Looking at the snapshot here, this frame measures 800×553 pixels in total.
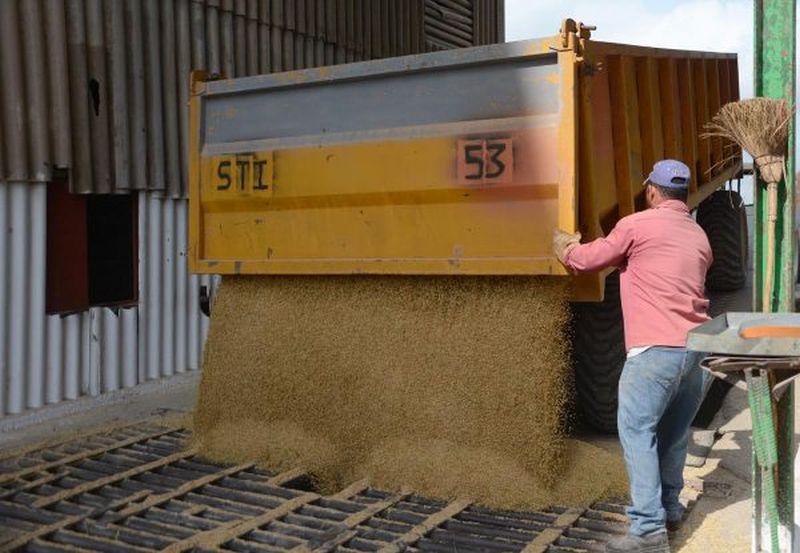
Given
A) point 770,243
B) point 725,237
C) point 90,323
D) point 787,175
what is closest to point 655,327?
point 770,243

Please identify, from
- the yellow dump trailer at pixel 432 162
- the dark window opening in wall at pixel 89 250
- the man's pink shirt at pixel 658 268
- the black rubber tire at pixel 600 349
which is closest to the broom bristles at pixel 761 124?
the man's pink shirt at pixel 658 268

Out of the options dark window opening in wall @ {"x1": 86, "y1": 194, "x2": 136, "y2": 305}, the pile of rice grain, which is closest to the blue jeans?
the pile of rice grain

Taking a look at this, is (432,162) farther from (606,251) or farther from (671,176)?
(671,176)

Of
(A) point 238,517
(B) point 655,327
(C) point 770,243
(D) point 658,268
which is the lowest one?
(A) point 238,517

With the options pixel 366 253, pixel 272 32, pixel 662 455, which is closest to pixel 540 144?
pixel 366 253

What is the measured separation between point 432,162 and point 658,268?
1.36m

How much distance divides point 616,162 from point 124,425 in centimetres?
385

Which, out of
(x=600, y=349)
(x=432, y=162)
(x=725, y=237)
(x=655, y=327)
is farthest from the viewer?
(x=725, y=237)

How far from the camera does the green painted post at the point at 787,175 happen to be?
363 cm

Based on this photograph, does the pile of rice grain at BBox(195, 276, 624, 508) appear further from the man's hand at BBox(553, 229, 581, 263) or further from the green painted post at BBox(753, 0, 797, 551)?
the green painted post at BBox(753, 0, 797, 551)

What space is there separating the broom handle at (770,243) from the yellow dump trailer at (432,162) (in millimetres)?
885

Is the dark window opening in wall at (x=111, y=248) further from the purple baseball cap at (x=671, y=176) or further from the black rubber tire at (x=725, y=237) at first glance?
the black rubber tire at (x=725, y=237)

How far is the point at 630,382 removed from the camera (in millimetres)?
3748

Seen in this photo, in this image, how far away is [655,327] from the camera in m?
3.72
